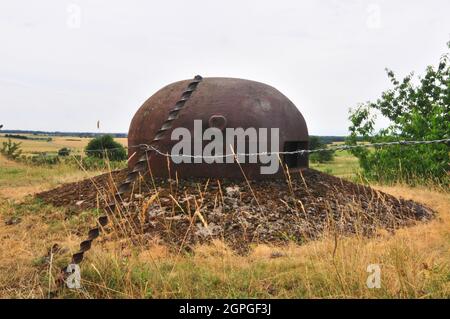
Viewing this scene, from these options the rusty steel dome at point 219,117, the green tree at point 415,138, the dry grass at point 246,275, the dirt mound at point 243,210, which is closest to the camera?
the dry grass at point 246,275

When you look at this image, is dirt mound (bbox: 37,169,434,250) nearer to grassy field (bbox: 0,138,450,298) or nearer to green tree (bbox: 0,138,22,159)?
grassy field (bbox: 0,138,450,298)

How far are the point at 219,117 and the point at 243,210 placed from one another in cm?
141

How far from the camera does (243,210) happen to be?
19.3 ft

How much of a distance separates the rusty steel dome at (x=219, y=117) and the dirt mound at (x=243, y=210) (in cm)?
21

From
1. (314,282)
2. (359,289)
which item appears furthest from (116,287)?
(359,289)

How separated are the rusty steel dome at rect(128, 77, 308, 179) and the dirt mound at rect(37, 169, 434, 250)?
0.68ft

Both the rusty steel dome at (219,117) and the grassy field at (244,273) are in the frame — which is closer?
the grassy field at (244,273)

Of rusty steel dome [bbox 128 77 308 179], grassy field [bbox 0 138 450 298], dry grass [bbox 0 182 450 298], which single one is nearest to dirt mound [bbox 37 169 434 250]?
rusty steel dome [bbox 128 77 308 179]

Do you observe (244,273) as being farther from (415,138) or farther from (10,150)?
(10,150)

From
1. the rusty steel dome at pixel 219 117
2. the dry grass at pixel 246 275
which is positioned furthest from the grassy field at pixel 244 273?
the rusty steel dome at pixel 219 117

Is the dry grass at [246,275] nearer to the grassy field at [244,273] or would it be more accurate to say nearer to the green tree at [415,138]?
the grassy field at [244,273]

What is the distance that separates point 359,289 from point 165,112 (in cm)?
461

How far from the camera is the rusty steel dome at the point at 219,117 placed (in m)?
6.45

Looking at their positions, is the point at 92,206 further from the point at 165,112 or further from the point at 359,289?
the point at 359,289
